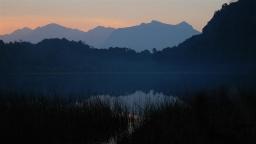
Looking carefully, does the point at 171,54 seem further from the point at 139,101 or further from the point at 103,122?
the point at 103,122

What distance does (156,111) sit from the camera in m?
16.2

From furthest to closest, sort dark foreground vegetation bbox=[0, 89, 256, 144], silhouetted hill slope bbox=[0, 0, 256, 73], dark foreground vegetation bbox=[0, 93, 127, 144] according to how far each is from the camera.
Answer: silhouetted hill slope bbox=[0, 0, 256, 73], dark foreground vegetation bbox=[0, 93, 127, 144], dark foreground vegetation bbox=[0, 89, 256, 144]

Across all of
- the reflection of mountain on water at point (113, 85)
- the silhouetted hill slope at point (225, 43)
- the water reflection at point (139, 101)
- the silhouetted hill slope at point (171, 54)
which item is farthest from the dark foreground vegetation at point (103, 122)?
the silhouetted hill slope at point (225, 43)

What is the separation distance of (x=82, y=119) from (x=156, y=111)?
2688 mm

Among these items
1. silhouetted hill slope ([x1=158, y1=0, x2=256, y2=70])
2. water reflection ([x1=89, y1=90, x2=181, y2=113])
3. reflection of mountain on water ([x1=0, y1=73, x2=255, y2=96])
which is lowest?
reflection of mountain on water ([x1=0, y1=73, x2=255, y2=96])

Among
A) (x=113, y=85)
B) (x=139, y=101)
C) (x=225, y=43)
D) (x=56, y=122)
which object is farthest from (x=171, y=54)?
(x=56, y=122)

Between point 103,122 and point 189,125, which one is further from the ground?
point 189,125

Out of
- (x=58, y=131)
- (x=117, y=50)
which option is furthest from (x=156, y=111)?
(x=117, y=50)

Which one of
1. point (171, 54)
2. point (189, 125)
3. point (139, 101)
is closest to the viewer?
point (189, 125)

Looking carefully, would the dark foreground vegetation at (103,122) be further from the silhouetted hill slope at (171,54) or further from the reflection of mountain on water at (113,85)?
the silhouetted hill slope at (171,54)

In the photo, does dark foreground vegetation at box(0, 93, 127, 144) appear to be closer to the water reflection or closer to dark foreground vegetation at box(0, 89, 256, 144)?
dark foreground vegetation at box(0, 89, 256, 144)

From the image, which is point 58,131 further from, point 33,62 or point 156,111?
point 33,62

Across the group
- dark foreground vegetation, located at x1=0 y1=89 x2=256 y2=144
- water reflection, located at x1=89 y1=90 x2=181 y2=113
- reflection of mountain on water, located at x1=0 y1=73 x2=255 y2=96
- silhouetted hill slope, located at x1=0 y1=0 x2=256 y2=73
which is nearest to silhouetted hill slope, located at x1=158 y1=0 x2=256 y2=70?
silhouetted hill slope, located at x1=0 y1=0 x2=256 y2=73

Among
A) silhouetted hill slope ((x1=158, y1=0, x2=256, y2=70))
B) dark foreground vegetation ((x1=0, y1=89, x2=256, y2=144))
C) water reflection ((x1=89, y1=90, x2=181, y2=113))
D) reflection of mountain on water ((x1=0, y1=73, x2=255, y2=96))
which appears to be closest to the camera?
dark foreground vegetation ((x1=0, y1=89, x2=256, y2=144))
